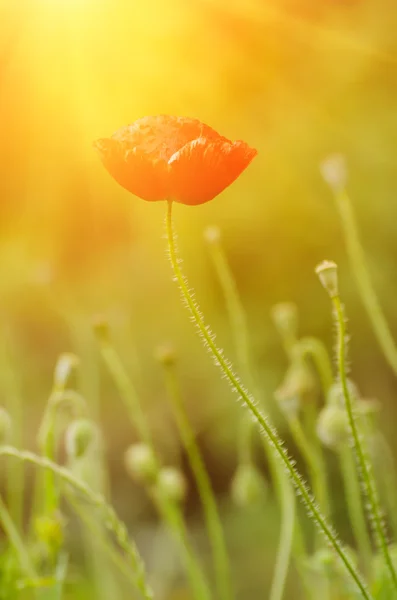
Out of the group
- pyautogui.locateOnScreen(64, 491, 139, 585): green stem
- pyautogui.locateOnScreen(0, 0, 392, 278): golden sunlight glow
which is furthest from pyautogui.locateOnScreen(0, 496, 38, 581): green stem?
pyautogui.locateOnScreen(0, 0, 392, 278): golden sunlight glow

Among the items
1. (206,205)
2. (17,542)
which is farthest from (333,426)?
(206,205)

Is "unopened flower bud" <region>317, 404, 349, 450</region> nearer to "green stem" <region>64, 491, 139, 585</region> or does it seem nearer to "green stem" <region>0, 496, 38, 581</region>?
"green stem" <region>64, 491, 139, 585</region>

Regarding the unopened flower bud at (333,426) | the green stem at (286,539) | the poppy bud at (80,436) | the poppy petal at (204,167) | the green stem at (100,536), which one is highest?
the poppy petal at (204,167)

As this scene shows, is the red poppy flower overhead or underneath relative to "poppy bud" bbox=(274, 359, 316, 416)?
overhead

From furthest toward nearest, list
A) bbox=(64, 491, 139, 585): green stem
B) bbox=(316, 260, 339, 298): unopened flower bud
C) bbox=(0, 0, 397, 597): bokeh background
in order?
bbox=(0, 0, 397, 597): bokeh background → bbox=(64, 491, 139, 585): green stem → bbox=(316, 260, 339, 298): unopened flower bud

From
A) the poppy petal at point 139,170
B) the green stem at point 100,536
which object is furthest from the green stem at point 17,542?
the poppy petal at point 139,170

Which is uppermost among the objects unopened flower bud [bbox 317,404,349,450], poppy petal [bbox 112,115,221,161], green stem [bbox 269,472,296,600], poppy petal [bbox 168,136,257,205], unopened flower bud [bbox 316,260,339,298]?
poppy petal [bbox 112,115,221,161]

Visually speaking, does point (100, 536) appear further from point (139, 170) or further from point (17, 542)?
point (139, 170)

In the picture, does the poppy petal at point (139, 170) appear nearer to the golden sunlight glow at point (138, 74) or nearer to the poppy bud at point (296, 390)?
the poppy bud at point (296, 390)
